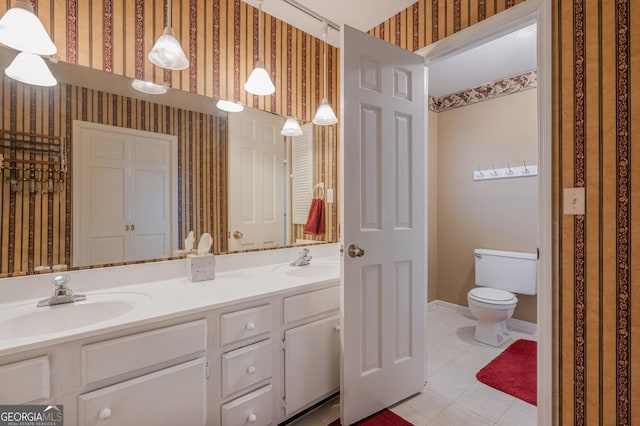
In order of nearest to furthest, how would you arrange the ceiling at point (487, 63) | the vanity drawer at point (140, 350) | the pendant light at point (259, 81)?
the vanity drawer at point (140, 350), the pendant light at point (259, 81), the ceiling at point (487, 63)

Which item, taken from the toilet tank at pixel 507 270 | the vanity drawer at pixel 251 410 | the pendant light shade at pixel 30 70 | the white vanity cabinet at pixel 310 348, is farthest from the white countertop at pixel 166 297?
the toilet tank at pixel 507 270

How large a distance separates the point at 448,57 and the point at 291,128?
3.69 feet

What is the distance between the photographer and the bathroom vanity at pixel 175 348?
3.21 feet

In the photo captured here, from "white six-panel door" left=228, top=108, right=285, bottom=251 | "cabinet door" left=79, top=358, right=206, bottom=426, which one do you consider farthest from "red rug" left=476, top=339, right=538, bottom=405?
"cabinet door" left=79, top=358, right=206, bottom=426


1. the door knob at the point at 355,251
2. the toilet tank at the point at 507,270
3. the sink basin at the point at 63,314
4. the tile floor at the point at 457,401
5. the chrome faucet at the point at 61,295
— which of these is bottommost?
the tile floor at the point at 457,401

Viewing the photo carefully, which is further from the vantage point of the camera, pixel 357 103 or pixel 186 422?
pixel 357 103

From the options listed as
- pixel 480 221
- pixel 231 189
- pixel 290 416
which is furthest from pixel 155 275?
pixel 480 221

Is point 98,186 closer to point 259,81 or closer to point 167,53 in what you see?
point 167,53

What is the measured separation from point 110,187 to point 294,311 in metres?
1.10

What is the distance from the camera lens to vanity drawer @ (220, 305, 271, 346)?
1.30 metres

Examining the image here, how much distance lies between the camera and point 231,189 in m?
1.91

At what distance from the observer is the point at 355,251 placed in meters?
1.56

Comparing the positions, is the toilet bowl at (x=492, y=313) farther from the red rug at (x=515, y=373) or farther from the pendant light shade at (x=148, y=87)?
the pendant light shade at (x=148, y=87)
